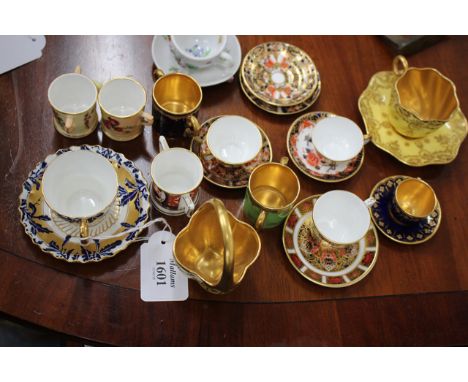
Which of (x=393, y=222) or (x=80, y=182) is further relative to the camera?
(x=393, y=222)

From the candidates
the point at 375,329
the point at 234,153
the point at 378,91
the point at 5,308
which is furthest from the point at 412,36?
the point at 5,308

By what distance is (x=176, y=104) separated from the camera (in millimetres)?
1049

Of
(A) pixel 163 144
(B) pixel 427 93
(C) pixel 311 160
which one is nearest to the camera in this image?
(A) pixel 163 144

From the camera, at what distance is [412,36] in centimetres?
123

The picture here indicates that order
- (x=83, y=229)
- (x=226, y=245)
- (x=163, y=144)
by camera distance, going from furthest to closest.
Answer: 1. (x=163, y=144)
2. (x=83, y=229)
3. (x=226, y=245)

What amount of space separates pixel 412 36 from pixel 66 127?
85 cm

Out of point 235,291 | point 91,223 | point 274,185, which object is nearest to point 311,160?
point 274,185

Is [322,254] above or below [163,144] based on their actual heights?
below

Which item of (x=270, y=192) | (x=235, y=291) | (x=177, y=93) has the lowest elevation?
(x=235, y=291)

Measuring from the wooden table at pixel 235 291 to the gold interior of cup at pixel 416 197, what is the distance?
0.05 metres

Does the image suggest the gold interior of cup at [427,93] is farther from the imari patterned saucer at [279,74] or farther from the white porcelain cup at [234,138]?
the white porcelain cup at [234,138]

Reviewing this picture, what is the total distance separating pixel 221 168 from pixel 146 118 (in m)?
0.18

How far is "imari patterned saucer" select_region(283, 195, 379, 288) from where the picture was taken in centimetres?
95

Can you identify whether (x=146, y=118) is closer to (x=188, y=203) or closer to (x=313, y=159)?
(x=188, y=203)
